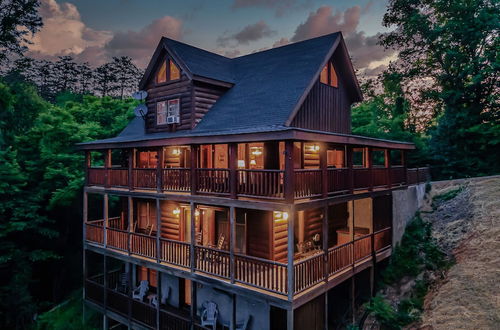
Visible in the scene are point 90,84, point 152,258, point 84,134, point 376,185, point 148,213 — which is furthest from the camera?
point 90,84

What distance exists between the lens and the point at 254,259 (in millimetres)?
9984

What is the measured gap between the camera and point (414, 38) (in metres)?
31.8

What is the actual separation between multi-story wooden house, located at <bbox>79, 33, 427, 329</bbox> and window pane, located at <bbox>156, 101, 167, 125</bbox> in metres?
0.05

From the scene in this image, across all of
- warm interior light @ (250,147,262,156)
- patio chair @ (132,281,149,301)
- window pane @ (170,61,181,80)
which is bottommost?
patio chair @ (132,281,149,301)

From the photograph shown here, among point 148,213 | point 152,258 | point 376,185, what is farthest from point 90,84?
point 376,185

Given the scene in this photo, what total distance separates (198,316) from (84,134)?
15.1 meters

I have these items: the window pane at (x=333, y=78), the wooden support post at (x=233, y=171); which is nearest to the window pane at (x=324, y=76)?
the window pane at (x=333, y=78)

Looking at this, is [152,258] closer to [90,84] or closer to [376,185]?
[376,185]

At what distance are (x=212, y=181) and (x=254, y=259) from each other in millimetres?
3300

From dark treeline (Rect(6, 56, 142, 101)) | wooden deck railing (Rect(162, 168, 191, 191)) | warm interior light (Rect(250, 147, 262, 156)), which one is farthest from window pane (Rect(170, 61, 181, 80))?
dark treeline (Rect(6, 56, 142, 101))

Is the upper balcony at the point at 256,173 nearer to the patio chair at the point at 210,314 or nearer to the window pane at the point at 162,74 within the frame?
the window pane at the point at 162,74

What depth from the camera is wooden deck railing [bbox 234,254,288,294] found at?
30.8 feet

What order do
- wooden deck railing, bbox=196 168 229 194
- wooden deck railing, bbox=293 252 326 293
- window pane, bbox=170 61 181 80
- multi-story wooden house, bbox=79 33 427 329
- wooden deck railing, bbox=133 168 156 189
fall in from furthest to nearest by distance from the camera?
window pane, bbox=170 61 181 80 → wooden deck railing, bbox=133 168 156 189 → wooden deck railing, bbox=196 168 229 194 → multi-story wooden house, bbox=79 33 427 329 → wooden deck railing, bbox=293 252 326 293

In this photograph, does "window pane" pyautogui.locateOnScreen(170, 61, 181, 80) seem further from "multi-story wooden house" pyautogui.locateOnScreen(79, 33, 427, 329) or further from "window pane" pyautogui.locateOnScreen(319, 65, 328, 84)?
"window pane" pyautogui.locateOnScreen(319, 65, 328, 84)
